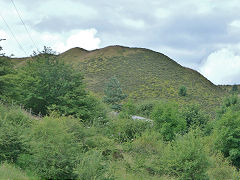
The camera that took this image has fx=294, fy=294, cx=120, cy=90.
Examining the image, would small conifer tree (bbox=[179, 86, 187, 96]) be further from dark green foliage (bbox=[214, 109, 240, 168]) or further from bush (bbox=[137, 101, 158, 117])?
dark green foliage (bbox=[214, 109, 240, 168])

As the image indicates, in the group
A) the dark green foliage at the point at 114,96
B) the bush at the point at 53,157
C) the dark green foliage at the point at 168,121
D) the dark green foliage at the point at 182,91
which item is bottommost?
the bush at the point at 53,157

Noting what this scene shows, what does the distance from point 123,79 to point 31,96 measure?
168ft

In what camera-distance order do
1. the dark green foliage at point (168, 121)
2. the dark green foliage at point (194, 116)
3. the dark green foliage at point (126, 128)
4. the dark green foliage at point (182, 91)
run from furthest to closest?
the dark green foliage at point (182, 91) < the dark green foliage at point (194, 116) < the dark green foliage at point (168, 121) < the dark green foliage at point (126, 128)

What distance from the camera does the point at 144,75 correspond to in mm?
83000

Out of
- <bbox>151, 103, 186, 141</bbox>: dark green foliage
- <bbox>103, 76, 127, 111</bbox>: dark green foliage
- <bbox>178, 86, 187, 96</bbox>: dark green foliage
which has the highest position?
<bbox>178, 86, 187, 96</bbox>: dark green foliage

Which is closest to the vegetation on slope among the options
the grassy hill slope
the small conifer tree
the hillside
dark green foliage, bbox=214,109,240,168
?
dark green foliage, bbox=214,109,240,168

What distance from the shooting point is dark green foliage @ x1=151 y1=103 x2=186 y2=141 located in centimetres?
3764

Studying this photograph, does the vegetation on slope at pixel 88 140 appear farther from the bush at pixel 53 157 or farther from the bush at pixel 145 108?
the bush at pixel 145 108

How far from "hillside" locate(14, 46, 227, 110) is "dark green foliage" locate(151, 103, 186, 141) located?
98.4 ft

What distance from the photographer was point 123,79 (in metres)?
80.8

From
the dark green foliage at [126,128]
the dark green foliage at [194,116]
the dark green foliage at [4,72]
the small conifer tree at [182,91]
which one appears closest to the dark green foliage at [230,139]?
the dark green foliage at [126,128]

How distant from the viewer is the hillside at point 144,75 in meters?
72.9

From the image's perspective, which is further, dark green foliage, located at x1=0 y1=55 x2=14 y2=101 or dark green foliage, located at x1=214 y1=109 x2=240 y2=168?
dark green foliage, located at x1=214 y1=109 x2=240 y2=168

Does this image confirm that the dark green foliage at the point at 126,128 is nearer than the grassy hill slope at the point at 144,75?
Yes
